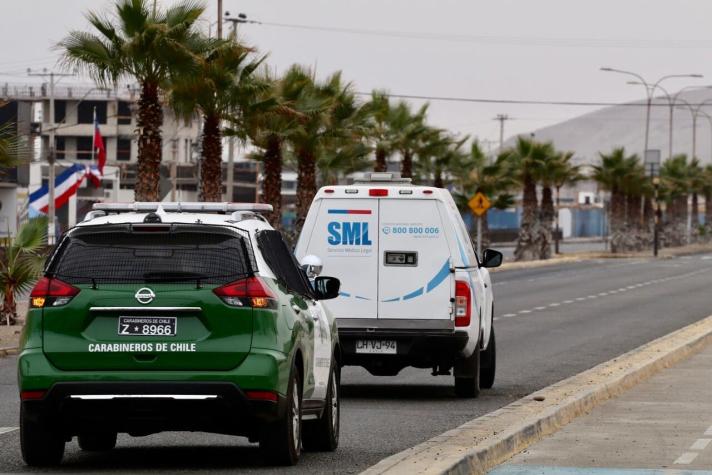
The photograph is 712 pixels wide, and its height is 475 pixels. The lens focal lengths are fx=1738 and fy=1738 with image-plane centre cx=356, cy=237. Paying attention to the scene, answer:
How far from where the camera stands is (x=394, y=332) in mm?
17344

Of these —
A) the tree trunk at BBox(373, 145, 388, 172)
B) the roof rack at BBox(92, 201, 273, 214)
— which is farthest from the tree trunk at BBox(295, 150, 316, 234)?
the roof rack at BBox(92, 201, 273, 214)

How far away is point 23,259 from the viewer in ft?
90.3

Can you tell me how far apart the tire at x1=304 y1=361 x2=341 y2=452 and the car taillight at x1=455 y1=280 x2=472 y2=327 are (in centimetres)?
502

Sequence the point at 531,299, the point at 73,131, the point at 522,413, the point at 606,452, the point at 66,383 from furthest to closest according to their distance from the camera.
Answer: the point at 73,131
the point at 531,299
the point at 522,413
the point at 606,452
the point at 66,383

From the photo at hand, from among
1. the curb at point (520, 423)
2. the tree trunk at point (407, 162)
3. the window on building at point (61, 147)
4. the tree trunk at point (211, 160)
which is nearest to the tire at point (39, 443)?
the curb at point (520, 423)

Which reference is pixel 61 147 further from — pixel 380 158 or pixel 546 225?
pixel 380 158

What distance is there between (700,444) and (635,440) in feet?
1.69

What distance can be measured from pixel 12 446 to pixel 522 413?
13.5 ft

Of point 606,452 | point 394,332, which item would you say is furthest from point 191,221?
point 394,332

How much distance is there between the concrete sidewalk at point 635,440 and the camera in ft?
36.5

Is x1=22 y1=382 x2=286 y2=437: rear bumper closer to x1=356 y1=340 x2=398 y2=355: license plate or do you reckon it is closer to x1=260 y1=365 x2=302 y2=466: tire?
x1=260 y1=365 x2=302 y2=466: tire

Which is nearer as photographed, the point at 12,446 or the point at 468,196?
the point at 12,446

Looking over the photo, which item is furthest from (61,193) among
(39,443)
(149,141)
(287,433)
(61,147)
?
(61,147)

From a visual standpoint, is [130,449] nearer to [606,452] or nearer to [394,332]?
[606,452]
